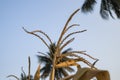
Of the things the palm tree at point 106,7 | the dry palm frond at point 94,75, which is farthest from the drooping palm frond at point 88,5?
the dry palm frond at point 94,75

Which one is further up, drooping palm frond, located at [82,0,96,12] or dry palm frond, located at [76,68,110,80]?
drooping palm frond, located at [82,0,96,12]

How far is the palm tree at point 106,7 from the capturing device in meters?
20.4

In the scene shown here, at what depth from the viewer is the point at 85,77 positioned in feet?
2.98

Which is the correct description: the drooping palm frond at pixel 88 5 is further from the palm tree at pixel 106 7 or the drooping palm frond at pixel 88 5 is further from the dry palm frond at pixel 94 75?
the dry palm frond at pixel 94 75

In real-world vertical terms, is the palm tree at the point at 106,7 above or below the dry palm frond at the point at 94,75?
above

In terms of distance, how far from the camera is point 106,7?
22.2 m

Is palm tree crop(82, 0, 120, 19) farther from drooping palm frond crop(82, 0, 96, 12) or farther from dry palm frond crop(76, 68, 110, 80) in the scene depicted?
dry palm frond crop(76, 68, 110, 80)

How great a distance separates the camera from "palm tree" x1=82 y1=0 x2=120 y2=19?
20.4 meters

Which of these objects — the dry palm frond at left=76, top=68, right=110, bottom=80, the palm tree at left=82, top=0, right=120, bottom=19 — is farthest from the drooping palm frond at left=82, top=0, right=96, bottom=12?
the dry palm frond at left=76, top=68, right=110, bottom=80

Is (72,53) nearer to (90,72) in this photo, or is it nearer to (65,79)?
(65,79)

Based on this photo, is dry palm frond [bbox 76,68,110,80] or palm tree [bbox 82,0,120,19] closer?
dry palm frond [bbox 76,68,110,80]

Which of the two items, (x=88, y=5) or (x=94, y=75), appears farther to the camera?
(x=88, y=5)

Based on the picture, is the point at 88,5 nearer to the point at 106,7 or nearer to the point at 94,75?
the point at 106,7

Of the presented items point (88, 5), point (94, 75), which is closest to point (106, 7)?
point (88, 5)
